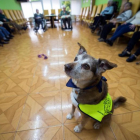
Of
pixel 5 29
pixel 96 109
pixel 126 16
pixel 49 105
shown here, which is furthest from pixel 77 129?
pixel 5 29

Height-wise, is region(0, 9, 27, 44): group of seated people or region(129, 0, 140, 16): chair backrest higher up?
region(129, 0, 140, 16): chair backrest

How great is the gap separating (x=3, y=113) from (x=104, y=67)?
5.51 ft

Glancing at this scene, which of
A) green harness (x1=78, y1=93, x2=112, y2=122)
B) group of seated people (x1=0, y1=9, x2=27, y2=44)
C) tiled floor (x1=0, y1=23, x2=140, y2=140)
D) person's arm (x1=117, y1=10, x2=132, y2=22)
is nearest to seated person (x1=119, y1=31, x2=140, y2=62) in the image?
tiled floor (x1=0, y1=23, x2=140, y2=140)

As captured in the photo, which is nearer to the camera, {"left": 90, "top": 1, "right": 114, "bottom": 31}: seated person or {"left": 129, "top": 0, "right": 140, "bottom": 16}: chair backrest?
{"left": 129, "top": 0, "right": 140, "bottom": 16}: chair backrest

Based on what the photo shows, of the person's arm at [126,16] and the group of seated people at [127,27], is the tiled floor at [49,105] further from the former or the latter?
the person's arm at [126,16]

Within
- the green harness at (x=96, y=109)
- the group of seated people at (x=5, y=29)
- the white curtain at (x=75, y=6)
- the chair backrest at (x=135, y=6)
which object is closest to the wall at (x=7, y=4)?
the group of seated people at (x=5, y=29)

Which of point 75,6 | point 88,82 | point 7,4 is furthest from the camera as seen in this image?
point 75,6

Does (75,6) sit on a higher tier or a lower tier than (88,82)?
higher

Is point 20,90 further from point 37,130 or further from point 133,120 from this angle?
point 133,120

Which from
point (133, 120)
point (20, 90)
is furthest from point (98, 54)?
point (20, 90)

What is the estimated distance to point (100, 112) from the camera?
3.06 ft

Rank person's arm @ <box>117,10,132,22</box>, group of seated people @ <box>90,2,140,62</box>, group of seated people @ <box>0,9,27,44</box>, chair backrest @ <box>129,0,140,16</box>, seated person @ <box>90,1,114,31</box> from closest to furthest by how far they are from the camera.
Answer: group of seated people @ <box>90,2,140,62</box> → chair backrest @ <box>129,0,140,16</box> → person's arm @ <box>117,10,132,22</box> → seated person @ <box>90,1,114,31</box> → group of seated people @ <box>0,9,27,44</box>

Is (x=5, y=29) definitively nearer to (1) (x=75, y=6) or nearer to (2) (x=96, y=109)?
(2) (x=96, y=109)

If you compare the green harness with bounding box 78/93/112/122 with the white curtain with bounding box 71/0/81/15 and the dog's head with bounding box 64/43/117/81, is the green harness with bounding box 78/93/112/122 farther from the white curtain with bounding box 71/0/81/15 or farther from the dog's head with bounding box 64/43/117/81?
the white curtain with bounding box 71/0/81/15
